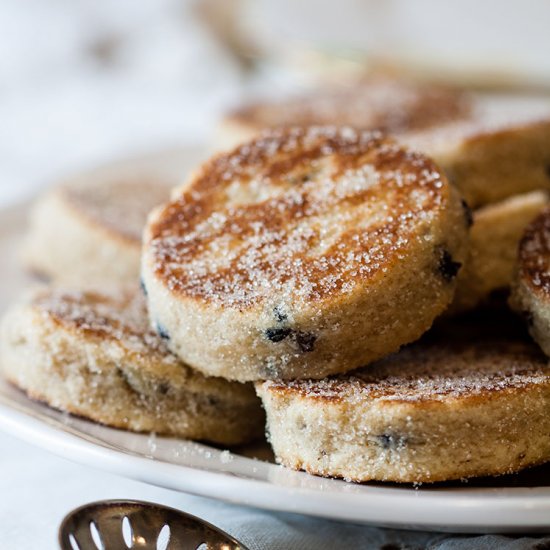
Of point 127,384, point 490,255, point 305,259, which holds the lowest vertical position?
point 127,384

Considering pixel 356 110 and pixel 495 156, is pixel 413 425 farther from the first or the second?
pixel 356 110

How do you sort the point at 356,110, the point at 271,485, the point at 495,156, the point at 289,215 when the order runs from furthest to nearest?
the point at 356,110 < the point at 495,156 < the point at 289,215 < the point at 271,485

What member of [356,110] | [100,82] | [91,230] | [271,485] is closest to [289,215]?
[271,485]

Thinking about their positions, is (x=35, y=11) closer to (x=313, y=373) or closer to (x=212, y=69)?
(x=212, y=69)

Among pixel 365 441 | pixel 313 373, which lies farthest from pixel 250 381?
pixel 365 441

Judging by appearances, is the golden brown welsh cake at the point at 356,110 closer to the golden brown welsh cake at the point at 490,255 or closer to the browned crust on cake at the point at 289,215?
the browned crust on cake at the point at 289,215

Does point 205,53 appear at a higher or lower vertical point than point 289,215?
lower
